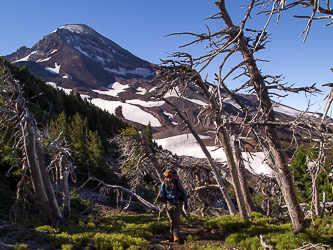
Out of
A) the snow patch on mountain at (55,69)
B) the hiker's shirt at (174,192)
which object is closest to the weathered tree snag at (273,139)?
the hiker's shirt at (174,192)

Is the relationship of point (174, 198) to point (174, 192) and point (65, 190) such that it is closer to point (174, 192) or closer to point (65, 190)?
point (174, 192)

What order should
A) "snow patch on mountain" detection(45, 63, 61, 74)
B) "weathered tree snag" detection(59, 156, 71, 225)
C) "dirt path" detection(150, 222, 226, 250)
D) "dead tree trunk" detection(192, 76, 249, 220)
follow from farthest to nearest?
"snow patch on mountain" detection(45, 63, 61, 74)
"weathered tree snag" detection(59, 156, 71, 225)
"dirt path" detection(150, 222, 226, 250)
"dead tree trunk" detection(192, 76, 249, 220)

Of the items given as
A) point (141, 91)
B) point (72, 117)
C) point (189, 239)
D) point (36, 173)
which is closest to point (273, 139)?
point (189, 239)

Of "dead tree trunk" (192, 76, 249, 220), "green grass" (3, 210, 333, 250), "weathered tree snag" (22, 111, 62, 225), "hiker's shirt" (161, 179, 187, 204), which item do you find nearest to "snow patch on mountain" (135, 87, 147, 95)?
"weathered tree snag" (22, 111, 62, 225)

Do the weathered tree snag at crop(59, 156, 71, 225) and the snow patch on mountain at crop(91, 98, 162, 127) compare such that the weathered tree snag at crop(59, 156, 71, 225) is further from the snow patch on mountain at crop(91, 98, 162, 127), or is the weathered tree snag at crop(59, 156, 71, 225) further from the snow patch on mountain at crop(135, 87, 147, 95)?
the snow patch on mountain at crop(135, 87, 147, 95)

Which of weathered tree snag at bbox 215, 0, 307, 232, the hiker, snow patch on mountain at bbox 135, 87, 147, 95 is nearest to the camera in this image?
weathered tree snag at bbox 215, 0, 307, 232

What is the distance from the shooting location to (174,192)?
482 centimetres

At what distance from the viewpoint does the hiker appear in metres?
4.79

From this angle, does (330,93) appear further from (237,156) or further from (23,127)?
(23,127)

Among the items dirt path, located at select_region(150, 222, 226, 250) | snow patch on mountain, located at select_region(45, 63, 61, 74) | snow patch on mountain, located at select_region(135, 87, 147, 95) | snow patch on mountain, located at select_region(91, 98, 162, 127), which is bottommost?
dirt path, located at select_region(150, 222, 226, 250)

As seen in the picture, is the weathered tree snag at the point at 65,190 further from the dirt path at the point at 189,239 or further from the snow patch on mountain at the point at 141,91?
the snow patch on mountain at the point at 141,91

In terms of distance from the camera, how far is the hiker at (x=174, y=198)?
4.79 meters

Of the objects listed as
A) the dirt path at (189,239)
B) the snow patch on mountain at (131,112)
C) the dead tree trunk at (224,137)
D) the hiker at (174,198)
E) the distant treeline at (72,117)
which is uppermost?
the snow patch on mountain at (131,112)

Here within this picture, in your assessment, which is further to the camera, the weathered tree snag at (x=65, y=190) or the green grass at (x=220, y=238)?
the weathered tree snag at (x=65, y=190)
